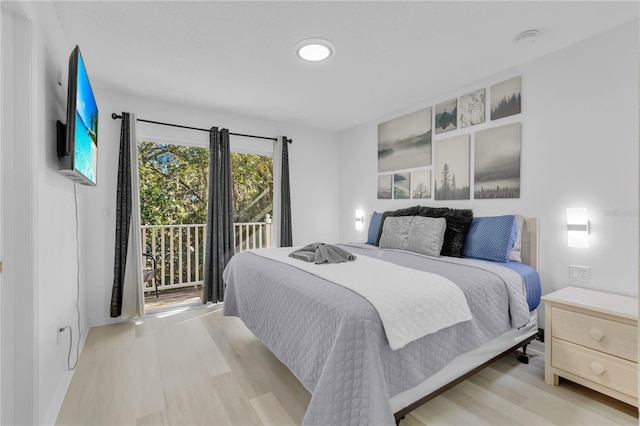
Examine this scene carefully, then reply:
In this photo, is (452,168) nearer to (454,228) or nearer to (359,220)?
(454,228)

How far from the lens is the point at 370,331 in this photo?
55.0 inches

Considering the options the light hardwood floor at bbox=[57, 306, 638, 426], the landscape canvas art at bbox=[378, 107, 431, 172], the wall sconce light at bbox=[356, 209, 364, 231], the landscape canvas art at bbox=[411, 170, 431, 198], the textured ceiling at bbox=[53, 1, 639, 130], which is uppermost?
the textured ceiling at bbox=[53, 1, 639, 130]

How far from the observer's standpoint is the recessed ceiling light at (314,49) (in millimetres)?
2340

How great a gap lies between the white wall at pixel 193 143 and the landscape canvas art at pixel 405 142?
106 centimetres

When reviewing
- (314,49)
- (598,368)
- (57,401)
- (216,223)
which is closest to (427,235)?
(598,368)

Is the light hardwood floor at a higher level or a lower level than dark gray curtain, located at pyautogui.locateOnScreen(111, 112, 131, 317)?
lower

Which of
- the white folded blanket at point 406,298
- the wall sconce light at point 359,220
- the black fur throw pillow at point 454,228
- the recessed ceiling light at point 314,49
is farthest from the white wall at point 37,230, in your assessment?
the wall sconce light at point 359,220

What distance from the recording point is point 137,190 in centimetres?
335

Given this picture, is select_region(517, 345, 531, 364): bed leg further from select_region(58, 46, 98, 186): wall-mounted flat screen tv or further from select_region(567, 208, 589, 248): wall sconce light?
select_region(58, 46, 98, 186): wall-mounted flat screen tv

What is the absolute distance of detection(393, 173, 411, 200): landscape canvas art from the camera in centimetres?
386

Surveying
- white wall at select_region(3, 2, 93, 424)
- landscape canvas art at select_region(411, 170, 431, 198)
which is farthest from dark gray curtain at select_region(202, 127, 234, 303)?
landscape canvas art at select_region(411, 170, 431, 198)

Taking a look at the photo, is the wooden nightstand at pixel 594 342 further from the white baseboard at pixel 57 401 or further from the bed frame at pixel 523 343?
the white baseboard at pixel 57 401

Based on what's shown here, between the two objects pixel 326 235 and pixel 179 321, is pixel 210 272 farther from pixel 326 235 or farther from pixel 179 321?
pixel 326 235

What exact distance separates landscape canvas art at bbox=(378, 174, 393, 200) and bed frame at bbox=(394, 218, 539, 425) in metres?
1.72
